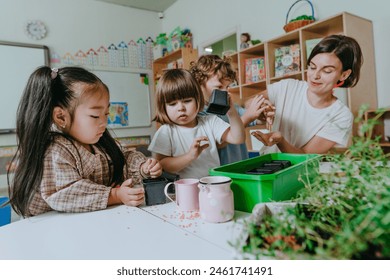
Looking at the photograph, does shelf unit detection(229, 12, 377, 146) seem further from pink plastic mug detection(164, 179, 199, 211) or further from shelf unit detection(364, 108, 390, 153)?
pink plastic mug detection(164, 179, 199, 211)

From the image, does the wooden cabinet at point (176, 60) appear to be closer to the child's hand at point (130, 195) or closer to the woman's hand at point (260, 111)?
the woman's hand at point (260, 111)

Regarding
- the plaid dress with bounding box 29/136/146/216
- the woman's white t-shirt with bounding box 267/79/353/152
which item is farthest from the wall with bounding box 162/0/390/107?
→ the plaid dress with bounding box 29/136/146/216

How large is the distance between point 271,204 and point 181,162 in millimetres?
514

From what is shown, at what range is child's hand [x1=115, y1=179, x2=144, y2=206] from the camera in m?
0.84

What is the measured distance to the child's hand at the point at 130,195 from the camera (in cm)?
84

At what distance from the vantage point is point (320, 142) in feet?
3.79

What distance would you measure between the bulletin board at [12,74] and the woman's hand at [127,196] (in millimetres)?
2417

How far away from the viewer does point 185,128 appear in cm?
119

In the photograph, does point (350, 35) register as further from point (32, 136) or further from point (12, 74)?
point (12, 74)

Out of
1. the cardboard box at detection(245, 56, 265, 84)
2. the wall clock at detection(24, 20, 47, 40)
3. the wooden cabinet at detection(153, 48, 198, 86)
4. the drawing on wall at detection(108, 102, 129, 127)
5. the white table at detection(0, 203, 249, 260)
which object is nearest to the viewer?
the white table at detection(0, 203, 249, 260)

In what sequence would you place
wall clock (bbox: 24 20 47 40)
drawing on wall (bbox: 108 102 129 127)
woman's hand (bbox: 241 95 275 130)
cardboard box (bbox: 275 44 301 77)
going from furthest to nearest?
1. drawing on wall (bbox: 108 102 129 127)
2. wall clock (bbox: 24 20 47 40)
3. cardboard box (bbox: 275 44 301 77)
4. woman's hand (bbox: 241 95 275 130)

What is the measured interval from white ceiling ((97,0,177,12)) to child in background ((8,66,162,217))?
2.80 metres
